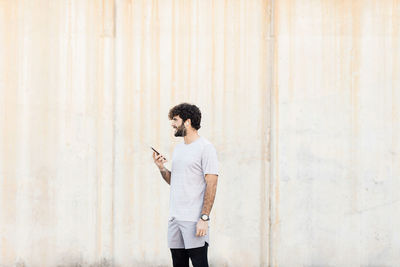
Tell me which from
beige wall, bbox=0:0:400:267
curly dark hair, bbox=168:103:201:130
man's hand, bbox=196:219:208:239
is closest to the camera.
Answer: man's hand, bbox=196:219:208:239

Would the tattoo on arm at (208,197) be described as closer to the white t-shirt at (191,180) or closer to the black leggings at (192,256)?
the white t-shirt at (191,180)

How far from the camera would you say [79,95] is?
6.05 meters

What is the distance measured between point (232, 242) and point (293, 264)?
685 millimetres

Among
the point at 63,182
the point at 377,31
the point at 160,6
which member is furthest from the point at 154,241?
the point at 377,31

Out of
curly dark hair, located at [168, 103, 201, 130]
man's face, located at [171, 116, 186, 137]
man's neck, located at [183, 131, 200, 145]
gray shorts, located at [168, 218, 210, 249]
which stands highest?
curly dark hair, located at [168, 103, 201, 130]

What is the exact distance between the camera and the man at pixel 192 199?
4.23 metres

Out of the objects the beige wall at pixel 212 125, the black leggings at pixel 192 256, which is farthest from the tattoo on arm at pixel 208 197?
the beige wall at pixel 212 125

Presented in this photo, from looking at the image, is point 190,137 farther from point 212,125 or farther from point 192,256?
point 212,125

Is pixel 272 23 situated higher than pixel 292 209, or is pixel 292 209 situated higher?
pixel 272 23

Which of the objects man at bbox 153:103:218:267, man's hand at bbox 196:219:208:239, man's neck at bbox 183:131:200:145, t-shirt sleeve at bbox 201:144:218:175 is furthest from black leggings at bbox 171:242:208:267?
man's neck at bbox 183:131:200:145

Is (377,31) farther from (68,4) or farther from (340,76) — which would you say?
(68,4)

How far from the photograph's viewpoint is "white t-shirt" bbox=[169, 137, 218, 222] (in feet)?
14.0

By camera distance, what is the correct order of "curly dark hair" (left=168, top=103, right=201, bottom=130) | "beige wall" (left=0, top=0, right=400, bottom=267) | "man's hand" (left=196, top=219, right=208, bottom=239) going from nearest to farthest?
"man's hand" (left=196, top=219, right=208, bottom=239), "curly dark hair" (left=168, top=103, right=201, bottom=130), "beige wall" (left=0, top=0, right=400, bottom=267)

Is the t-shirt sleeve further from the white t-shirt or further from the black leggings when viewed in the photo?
the black leggings
